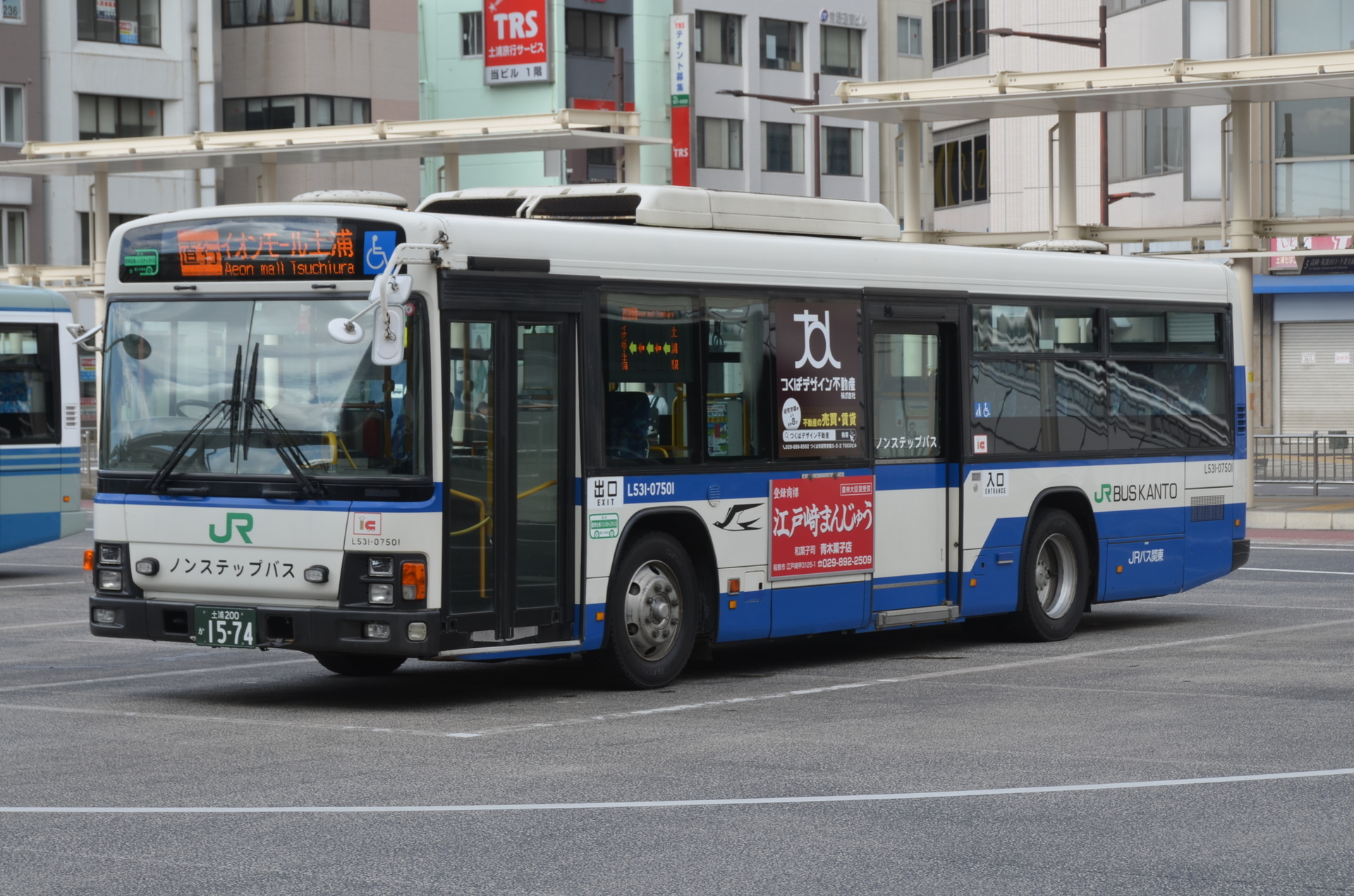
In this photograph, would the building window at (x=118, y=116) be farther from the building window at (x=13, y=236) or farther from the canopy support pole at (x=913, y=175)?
the canopy support pole at (x=913, y=175)

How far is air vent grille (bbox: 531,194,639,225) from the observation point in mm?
13375

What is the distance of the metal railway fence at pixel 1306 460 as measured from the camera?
105 feet

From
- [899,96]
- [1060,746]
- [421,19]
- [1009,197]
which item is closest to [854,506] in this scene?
[1060,746]

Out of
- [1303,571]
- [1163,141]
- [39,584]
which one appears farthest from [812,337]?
[1163,141]

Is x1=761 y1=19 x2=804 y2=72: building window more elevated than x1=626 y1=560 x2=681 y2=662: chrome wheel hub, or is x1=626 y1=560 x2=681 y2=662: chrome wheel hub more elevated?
x1=761 y1=19 x2=804 y2=72: building window

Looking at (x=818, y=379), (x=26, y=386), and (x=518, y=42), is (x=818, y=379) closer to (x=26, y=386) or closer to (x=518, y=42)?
(x=26, y=386)

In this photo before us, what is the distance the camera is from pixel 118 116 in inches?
2336

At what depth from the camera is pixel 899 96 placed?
2988cm

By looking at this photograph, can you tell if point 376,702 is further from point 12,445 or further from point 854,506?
point 12,445

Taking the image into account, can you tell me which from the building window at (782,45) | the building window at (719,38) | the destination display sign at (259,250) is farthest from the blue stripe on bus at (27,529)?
the building window at (782,45)

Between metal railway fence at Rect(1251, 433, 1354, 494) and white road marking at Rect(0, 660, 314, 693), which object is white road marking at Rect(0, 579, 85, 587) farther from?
metal railway fence at Rect(1251, 433, 1354, 494)

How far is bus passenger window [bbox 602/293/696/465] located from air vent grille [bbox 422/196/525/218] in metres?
1.40

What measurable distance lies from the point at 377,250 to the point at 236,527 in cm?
173

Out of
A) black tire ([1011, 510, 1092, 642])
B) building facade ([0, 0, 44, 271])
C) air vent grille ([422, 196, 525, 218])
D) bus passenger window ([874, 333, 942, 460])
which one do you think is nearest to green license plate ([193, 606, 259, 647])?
air vent grille ([422, 196, 525, 218])
